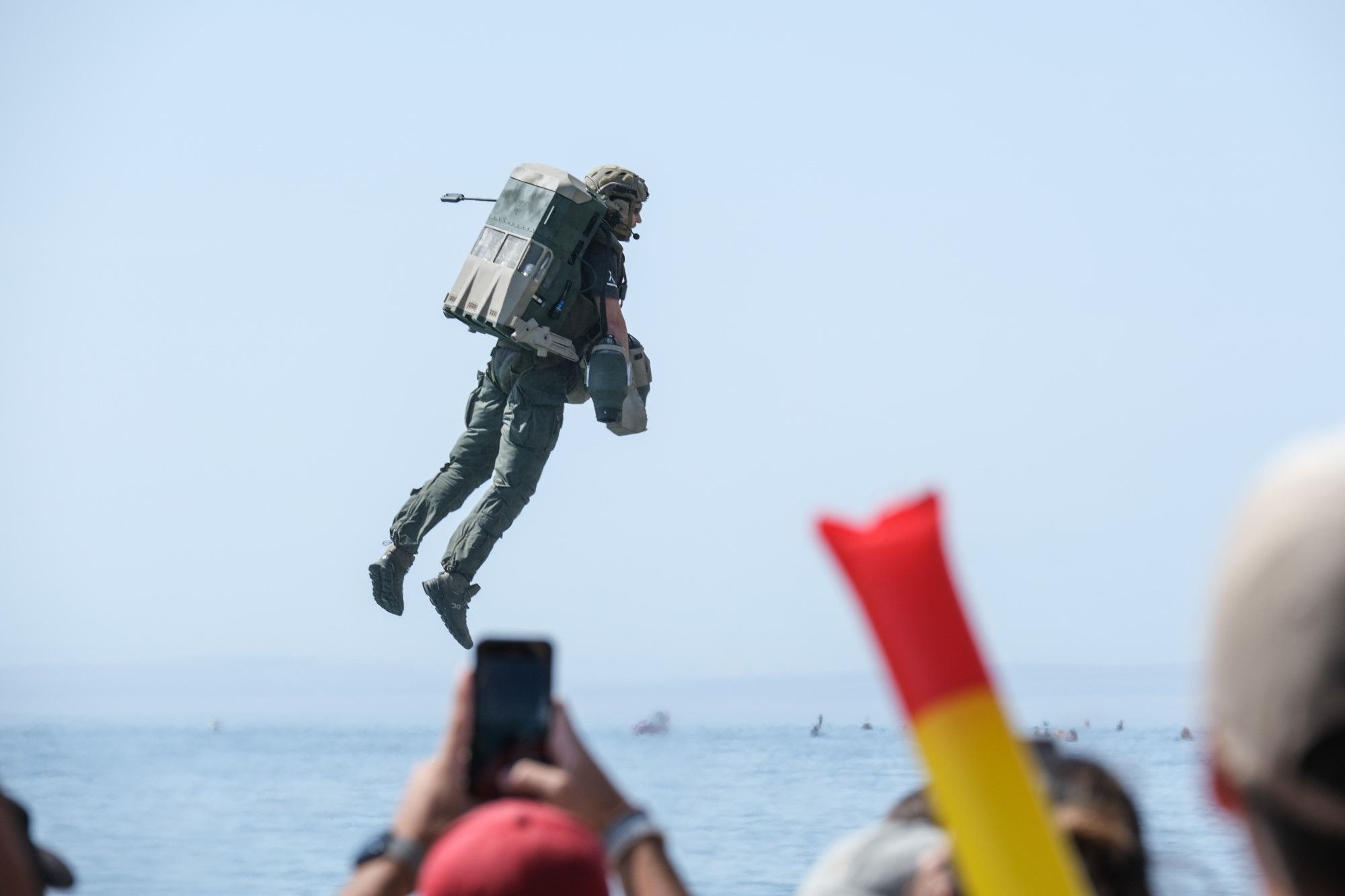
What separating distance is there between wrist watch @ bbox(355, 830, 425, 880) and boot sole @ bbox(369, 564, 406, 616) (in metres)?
7.25

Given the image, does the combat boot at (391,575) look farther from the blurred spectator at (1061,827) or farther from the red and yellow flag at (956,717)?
the red and yellow flag at (956,717)

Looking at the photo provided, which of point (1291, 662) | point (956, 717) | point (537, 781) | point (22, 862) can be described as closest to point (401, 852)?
point (537, 781)

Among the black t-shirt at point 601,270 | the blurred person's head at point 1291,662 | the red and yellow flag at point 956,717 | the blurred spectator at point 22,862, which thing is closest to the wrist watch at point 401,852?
the blurred spectator at point 22,862

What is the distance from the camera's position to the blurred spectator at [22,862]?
203cm

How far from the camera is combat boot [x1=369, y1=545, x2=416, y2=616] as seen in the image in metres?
9.14

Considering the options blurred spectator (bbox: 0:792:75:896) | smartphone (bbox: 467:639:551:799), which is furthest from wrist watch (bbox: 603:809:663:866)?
blurred spectator (bbox: 0:792:75:896)

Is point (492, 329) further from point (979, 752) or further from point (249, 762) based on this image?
point (249, 762)

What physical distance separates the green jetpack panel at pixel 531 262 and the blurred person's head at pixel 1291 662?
290 inches

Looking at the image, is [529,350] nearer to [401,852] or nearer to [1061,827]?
[401,852]

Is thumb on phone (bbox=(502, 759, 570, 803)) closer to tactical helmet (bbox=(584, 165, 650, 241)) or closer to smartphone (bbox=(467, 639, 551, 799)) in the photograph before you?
smartphone (bbox=(467, 639, 551, 799))

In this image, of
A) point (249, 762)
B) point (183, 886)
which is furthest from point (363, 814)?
point (249, 762)

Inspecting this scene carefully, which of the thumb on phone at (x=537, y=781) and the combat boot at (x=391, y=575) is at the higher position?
the thumb on phone at (x=537, y=781)

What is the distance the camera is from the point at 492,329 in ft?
28.0

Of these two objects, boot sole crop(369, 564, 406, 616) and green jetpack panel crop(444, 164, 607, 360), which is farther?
boot sole crop(369, 564, 406, 616)
